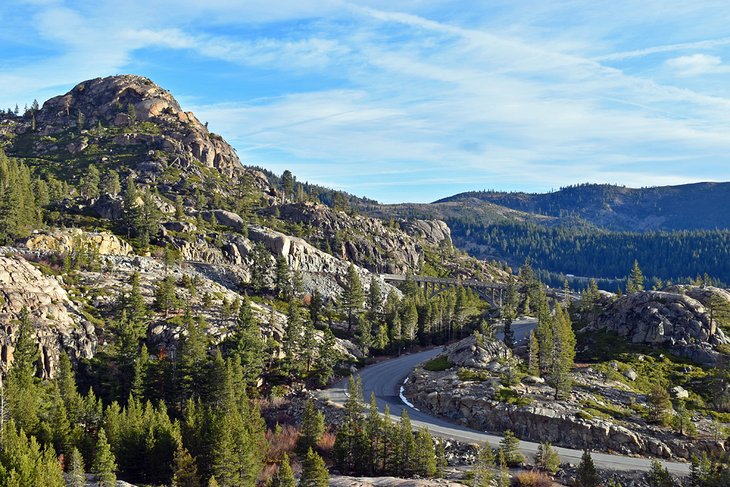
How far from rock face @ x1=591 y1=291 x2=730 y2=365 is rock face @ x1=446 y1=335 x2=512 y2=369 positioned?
94.6 ft

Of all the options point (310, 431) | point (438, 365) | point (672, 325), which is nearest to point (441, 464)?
point (310, 431)

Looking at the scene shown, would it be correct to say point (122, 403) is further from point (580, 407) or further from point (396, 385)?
point (580, 407)

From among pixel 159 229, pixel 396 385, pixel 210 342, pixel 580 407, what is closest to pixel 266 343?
pixel 210 342

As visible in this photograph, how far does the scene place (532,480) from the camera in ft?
189

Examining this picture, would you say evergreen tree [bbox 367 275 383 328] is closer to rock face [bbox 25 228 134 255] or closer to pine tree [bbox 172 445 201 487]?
rock face [bbox 25 228 134 255]

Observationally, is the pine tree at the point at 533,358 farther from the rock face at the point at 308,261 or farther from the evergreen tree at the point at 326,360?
the rock face at the point at 308,261

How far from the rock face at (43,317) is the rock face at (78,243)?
21.4 meters

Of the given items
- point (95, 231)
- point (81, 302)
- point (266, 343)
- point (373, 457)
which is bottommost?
point (373, 457)

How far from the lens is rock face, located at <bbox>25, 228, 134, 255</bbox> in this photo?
404 ft

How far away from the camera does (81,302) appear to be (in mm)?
98562

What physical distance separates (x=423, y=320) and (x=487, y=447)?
264 ft

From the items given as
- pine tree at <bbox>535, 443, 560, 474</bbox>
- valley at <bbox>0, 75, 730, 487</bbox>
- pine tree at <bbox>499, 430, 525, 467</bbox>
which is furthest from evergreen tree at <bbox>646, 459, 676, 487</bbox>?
pine tree at <bbox>499, 430, 525, 467</bbox>

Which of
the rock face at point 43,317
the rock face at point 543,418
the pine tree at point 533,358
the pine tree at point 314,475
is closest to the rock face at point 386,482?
the pine tree at point 314,475

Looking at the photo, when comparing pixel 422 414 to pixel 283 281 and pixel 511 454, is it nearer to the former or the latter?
pixel 511 454
